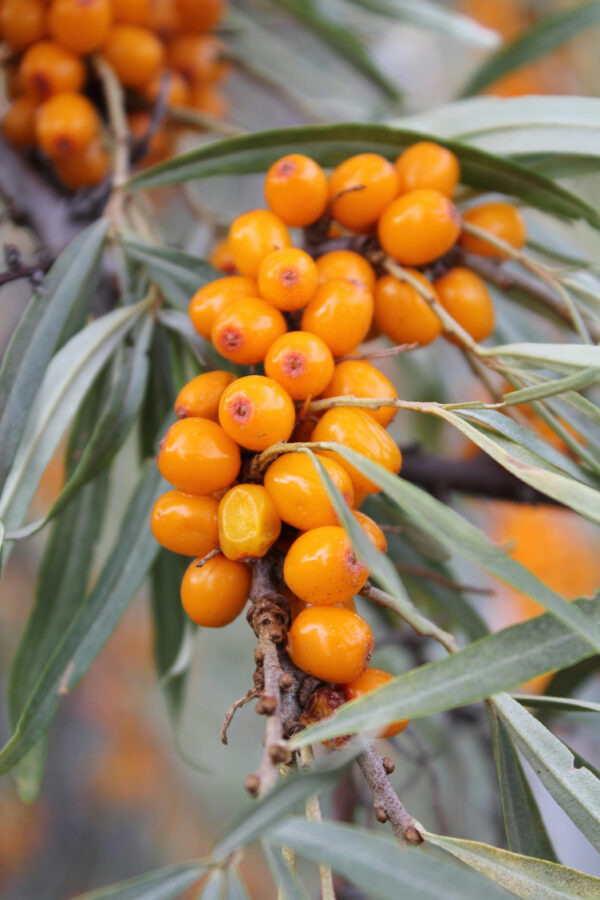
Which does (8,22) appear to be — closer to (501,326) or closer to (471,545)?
(501,326)

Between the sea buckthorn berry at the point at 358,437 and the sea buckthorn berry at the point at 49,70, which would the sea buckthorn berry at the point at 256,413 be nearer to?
the sea buckthorn berry at the point at 358,437

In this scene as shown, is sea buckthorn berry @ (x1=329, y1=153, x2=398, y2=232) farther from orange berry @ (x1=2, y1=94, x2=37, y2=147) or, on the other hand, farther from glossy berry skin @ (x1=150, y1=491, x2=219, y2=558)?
orange berry @ (x1=2, y1=94, x2=37, y2=147)

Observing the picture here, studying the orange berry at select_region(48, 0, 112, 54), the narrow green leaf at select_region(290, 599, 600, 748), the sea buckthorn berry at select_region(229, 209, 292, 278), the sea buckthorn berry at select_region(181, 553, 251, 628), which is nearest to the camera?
the narrow green leaf at select_region(290, 599, 600, 748)

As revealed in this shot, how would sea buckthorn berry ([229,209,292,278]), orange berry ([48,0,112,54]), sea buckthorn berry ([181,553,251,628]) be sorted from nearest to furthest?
1. sea buckthorn berry ([181,553,251,628])
2. sea buckthorn berry ([229,209,292,278])
3. orange berry ([48,0,112,54])

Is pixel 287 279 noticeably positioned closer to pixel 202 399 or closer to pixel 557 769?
pixel 202 399

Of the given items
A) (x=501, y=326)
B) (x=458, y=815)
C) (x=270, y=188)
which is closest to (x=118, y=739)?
(x=458, y=815)

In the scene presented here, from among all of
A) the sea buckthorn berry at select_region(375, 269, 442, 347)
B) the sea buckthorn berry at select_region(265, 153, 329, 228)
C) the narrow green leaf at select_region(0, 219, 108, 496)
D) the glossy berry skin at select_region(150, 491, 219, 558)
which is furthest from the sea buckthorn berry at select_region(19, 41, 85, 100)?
the glossy berry skin at select_region(150, 491, 219, 558)

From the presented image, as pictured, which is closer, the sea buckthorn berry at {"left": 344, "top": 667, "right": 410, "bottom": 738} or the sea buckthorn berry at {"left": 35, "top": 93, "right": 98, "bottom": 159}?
the sea buckthorn berry at {"left": 344, "top": 667, "right": 410, "bottom": 738}
